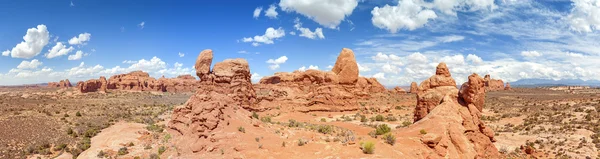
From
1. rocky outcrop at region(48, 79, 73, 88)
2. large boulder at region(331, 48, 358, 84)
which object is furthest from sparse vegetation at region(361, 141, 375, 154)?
rocky outcrop at region(48, 79, 73, 88)

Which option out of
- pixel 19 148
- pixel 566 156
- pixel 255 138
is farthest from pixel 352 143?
pixel 19 148

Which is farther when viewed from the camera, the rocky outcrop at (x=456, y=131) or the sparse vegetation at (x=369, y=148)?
the rocky outcrop at (x=456, y=131)

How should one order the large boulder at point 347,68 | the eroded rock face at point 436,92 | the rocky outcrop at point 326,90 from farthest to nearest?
1. the large boulder at point 347,68
2. the rocky outcrop at point 326,90
3. the eroded rock face at point 436,92

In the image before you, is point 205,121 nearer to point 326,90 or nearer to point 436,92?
point 436,92

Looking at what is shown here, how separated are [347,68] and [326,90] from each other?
373 centimetres

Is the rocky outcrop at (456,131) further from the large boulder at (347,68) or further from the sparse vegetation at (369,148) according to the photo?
the large boulder at (347,68)

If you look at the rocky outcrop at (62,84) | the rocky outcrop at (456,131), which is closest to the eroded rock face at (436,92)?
the rocky outcrop at (456,131)

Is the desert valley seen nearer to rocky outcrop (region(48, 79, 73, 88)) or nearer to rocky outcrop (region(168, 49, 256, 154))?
rocky outcrop (region(168, 49, 256, 154))

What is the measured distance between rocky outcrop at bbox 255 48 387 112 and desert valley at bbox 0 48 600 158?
0.12 m

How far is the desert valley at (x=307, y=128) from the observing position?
1327 cm

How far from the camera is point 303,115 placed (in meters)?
36.7

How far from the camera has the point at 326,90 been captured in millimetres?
39469

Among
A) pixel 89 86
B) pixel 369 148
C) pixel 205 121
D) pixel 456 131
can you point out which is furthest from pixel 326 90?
pixel 89 86

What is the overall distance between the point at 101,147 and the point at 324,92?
2399 centimetres
